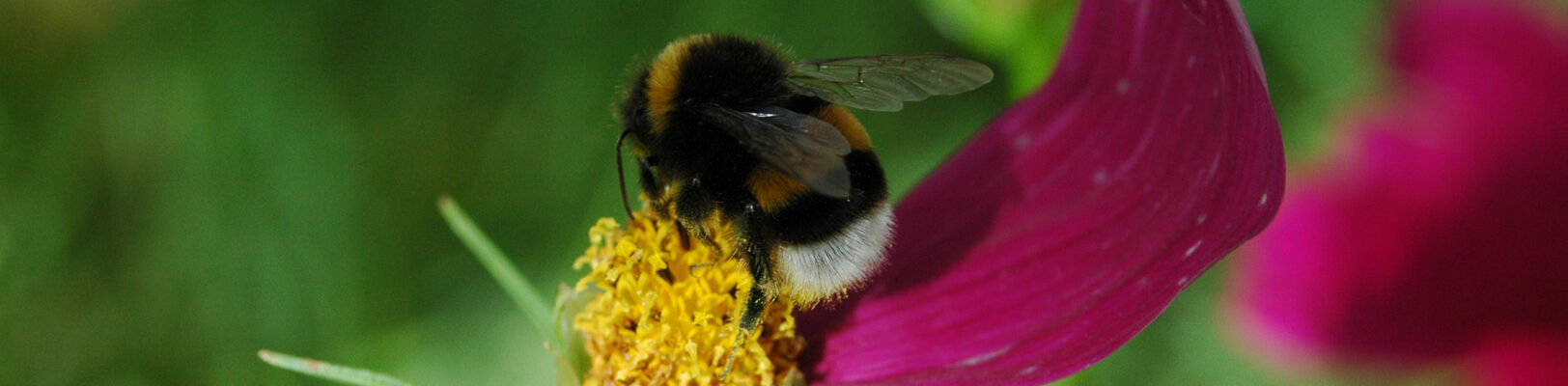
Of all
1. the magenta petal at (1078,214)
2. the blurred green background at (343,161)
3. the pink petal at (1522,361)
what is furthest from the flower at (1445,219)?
the magenta petal at (1078,214)

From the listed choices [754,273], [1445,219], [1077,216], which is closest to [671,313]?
[754,273]

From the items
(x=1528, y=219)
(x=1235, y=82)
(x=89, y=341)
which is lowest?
(x=1528, y=219)

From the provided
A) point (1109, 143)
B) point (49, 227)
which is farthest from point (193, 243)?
point (1109, 143)

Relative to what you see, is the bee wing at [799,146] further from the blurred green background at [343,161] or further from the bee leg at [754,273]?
the blurred green background at [343,161]

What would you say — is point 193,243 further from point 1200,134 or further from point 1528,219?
point 1528,219

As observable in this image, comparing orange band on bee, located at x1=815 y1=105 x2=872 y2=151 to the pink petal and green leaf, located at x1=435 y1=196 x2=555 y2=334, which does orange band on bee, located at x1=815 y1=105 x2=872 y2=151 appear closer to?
green leaf, located at x1=435 y1=196 x2=555 y2=334

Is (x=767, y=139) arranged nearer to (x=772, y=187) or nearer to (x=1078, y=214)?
(x=772, y=187)
